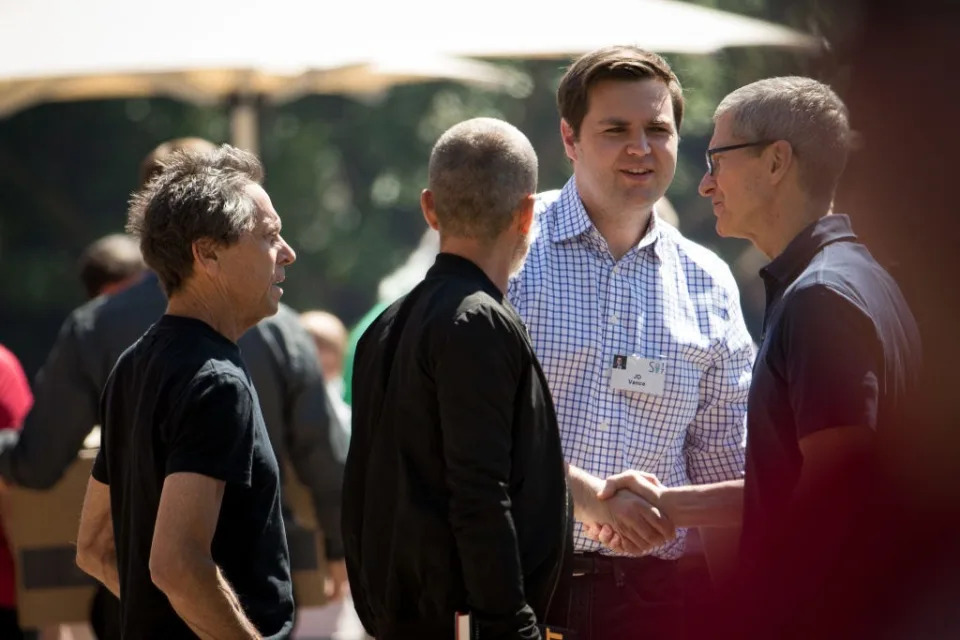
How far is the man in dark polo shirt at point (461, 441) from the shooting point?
102 inches

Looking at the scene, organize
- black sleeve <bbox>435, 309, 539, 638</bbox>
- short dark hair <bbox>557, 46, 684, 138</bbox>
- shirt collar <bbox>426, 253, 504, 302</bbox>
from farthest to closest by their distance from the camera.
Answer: short dark hair <bbox>557, 46, 684, 138</bbox>
shirt collar <bbox>426, 253, 504, 302</bbox>
black sleeve <bbox>435, 309, 539, 638</bbox>

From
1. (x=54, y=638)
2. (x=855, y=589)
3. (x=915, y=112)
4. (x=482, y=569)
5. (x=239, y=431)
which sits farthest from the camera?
(x=54, y=638)

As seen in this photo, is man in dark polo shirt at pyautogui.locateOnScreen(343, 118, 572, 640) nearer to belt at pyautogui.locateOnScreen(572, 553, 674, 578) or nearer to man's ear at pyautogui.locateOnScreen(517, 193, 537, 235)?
man's ear at pyautogui.locateOnScreen(517, 193, 537, 235)

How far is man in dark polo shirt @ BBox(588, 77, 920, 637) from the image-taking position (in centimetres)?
227

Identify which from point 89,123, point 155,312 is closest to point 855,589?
point 155,312

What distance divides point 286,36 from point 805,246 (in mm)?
5456

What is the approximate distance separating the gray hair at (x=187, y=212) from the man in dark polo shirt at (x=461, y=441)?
389mm

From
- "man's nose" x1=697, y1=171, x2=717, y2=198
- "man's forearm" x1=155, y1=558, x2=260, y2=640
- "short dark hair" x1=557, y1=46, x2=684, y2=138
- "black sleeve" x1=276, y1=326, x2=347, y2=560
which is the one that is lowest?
"black sleeve" x1=276, y1=326, x2=347, y2=560

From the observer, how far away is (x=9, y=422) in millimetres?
5652

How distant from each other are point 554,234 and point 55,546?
2.24 m

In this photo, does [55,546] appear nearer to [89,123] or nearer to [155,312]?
[155,312]

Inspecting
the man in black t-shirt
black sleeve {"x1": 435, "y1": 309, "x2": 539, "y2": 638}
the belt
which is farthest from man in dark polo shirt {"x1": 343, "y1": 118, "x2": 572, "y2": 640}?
the belt

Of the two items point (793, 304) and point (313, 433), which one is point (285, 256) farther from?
point (313, 433)

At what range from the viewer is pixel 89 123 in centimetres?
2167
